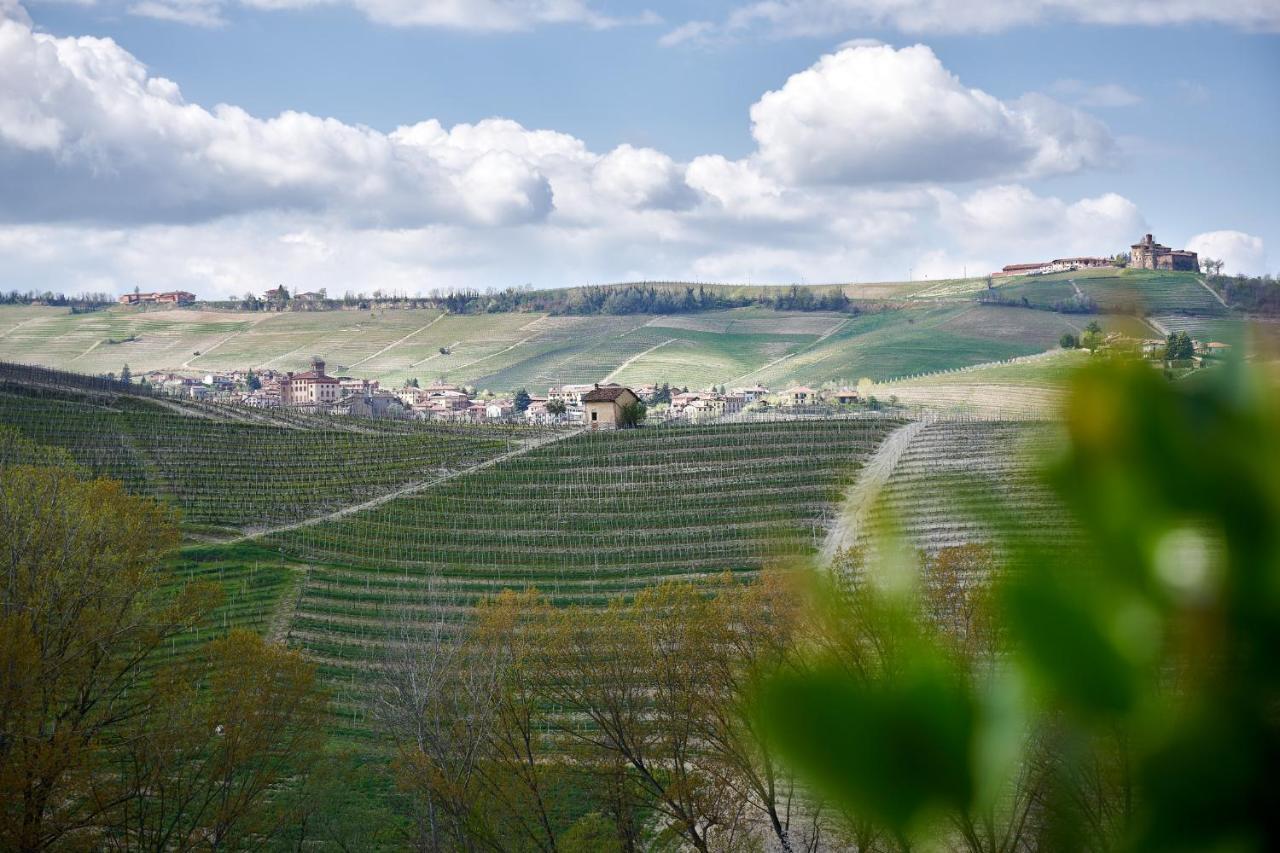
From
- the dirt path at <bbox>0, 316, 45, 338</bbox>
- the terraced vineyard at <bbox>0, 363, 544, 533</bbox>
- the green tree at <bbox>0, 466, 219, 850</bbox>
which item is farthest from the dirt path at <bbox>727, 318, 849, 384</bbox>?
the green tree at <bbox>0, 466, 219, 850</bbox>

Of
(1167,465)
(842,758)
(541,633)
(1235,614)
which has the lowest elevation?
(541,633)

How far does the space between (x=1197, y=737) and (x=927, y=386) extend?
101295 millimetres

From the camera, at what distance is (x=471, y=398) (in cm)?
13088

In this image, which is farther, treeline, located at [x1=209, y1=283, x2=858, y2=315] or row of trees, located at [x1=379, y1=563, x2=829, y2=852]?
treeline, located at [x1=209, y1=283, x2=858, y2=315]

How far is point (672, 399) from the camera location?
4547 inches

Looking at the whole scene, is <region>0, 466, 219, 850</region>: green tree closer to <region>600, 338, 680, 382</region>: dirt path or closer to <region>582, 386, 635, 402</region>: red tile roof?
<region>582, 386, 635, 402</region>: red tile roof

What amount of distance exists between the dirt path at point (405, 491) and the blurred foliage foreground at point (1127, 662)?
1919 inches

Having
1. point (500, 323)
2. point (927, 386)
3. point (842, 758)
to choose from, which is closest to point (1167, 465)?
point (842, 758)

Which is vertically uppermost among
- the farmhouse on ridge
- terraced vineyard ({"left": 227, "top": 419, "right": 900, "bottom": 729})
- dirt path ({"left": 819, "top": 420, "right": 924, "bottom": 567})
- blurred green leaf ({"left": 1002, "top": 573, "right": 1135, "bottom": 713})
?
blurred green leaf ({"left": 1002, "top": 573, "right": 1135, "bottom": 713})

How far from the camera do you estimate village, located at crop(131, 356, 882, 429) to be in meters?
98.3

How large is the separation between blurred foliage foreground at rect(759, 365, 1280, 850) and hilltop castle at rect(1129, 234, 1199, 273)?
494 ft

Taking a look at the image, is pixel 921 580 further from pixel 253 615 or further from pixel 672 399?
pixel 672 399

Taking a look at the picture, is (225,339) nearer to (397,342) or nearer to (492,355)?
(397,342)

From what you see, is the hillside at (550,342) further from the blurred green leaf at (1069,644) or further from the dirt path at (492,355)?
the blurred green leaf at (1069,644)
